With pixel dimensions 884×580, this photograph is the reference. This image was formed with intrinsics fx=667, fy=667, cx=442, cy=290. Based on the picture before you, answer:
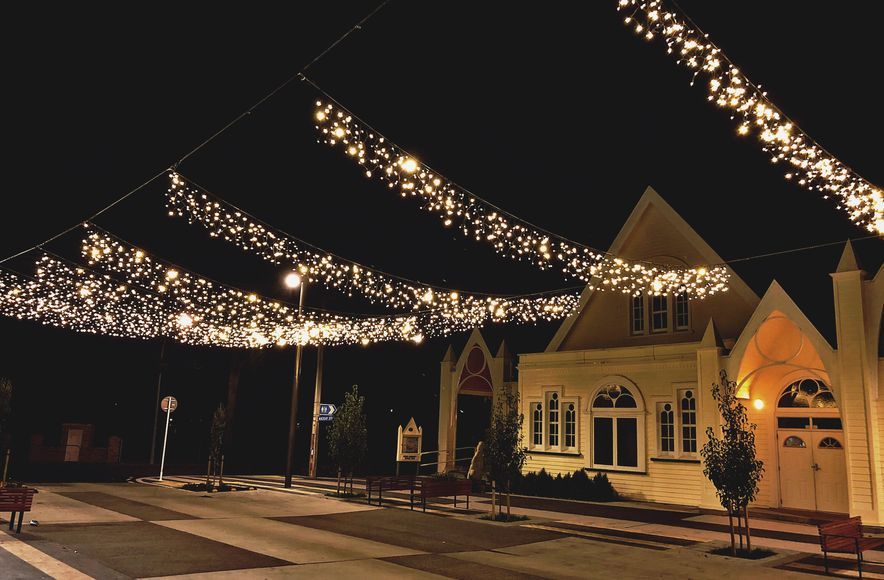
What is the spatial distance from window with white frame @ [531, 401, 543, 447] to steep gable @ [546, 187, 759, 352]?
7.08 ft

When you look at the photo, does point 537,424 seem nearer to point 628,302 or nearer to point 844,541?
point 628,302

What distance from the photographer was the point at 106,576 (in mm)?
8406

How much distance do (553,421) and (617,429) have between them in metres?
2.62

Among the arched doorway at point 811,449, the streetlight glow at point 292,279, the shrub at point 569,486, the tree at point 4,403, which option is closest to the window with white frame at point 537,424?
the shrub at point 569,486

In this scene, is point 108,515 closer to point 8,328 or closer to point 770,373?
point 770,373

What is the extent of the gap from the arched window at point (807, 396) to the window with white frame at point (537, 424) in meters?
7.69

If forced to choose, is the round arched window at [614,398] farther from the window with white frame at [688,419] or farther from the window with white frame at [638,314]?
the window with white frame at [638,314]

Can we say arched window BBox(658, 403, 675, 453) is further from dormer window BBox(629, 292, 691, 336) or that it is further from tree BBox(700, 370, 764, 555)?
tree BBox(700, 370, 764, 555)

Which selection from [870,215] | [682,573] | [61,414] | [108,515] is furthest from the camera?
[61,414]

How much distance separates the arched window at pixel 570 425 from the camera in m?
22.4

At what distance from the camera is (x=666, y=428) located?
20.2 metres

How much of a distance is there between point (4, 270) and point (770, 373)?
2117 centimetres

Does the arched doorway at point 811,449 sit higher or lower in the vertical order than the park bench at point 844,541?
higher

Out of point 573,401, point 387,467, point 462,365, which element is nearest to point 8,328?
point 387,467
